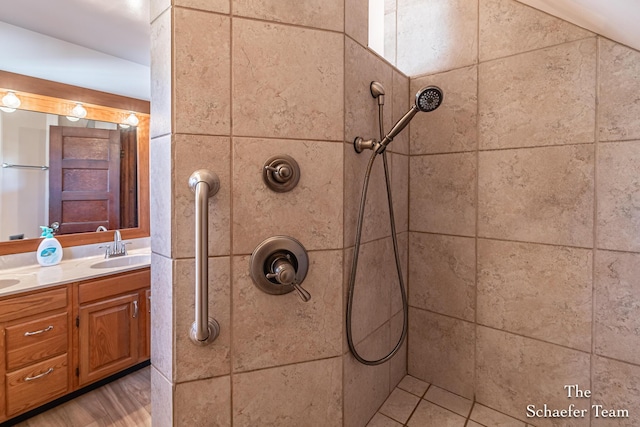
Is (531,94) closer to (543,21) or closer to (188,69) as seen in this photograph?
(543,21)

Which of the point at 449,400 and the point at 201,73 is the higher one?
the point at 201,73

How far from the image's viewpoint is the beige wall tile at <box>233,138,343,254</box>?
2.81 feet

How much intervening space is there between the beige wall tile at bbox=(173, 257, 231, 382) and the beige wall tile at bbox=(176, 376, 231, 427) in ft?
0.09

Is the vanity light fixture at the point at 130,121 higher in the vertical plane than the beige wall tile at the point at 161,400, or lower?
higher

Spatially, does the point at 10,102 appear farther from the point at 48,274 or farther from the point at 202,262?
the point at 202,262

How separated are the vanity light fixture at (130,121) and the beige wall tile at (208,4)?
2242mm

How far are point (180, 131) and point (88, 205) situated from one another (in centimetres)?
215

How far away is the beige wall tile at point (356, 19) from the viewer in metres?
0.97

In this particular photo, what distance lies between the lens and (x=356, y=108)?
1.03 metres

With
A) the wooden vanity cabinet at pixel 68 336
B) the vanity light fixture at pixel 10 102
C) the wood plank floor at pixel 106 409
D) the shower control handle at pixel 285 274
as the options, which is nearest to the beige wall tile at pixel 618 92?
the shower control handle at pixel 285 274

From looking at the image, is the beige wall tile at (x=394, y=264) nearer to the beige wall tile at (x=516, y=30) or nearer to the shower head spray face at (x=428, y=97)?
the shower head spray face at (x=428, y=97)

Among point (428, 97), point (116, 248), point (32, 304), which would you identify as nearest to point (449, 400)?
point (428, 97)

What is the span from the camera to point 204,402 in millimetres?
838

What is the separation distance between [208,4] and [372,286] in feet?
3.46
